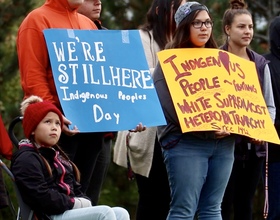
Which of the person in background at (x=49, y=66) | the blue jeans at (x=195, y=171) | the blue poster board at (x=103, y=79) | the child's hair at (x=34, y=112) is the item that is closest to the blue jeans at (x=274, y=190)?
the blue jeans at (x=195, y=171)

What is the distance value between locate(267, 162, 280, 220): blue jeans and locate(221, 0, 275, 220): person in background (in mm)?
266

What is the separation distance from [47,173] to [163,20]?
177cm

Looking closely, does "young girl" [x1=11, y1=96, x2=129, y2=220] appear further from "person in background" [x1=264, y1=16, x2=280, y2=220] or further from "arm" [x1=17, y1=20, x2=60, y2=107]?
"person in background" [x1=264, y1=16, x2=280, y2=220]

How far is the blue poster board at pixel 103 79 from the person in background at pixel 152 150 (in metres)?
0.45

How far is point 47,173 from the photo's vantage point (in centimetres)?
702

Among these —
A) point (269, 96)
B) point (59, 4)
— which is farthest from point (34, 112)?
point (269, 96)

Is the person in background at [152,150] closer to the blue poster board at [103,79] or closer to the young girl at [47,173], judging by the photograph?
the blue poster board at [103,79]

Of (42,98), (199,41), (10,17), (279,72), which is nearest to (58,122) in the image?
(42,98)

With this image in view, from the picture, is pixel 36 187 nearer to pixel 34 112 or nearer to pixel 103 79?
pixel 34 112

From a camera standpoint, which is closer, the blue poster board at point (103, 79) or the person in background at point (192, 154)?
the blue poster board at point (103, 79)

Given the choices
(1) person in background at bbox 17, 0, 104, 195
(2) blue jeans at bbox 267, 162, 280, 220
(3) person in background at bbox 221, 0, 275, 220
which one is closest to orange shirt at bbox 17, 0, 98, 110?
(1) person in background at bbox 17, 0, 104, 195

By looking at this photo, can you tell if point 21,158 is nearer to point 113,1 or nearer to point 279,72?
point 279,72

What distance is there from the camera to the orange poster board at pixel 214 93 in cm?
777

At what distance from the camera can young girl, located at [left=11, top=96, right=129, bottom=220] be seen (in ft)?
22.7
